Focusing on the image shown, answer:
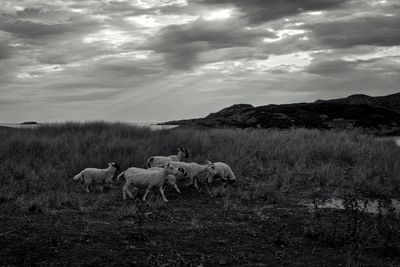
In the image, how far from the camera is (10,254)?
5.68 m

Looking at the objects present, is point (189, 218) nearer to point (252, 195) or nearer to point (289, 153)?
point (252, 195)

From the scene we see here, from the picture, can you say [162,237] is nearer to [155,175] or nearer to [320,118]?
[155,175]

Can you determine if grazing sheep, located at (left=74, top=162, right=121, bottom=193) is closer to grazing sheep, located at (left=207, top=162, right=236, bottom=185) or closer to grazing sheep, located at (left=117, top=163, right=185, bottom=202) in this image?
grazing sheep, located at (left=117, top=163, right=185, bottom=202)

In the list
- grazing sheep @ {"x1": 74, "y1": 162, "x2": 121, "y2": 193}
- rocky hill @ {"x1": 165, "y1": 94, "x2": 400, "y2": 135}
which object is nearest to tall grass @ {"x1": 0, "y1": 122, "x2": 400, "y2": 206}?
grazing sheep @ {"x1": 74, "y1": 162, "x2": 121, "y2": 193}

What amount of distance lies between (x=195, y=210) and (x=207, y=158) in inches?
231

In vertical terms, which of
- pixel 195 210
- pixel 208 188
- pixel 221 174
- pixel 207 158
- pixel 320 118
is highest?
pixel 320 118

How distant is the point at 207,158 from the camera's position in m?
14.9

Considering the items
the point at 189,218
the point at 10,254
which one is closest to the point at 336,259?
the point at 189,218

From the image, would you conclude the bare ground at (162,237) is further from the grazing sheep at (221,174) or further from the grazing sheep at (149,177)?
the grazing sheep at (221,174)

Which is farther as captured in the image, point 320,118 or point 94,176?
point 320,118

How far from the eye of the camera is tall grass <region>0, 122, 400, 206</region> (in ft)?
38.1

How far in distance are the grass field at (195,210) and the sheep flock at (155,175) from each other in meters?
0.32

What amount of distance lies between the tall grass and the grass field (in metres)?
0.04

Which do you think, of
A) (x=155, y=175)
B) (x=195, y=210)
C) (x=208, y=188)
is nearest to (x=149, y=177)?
(x=155, y=175)
